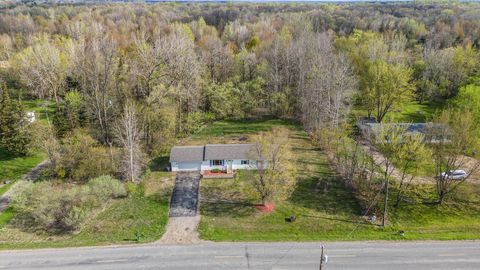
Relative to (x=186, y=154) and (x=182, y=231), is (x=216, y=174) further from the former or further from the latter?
(x=182, y=231)

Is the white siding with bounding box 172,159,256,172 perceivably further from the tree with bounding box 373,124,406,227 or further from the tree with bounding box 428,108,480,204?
the tree with bounding box 428,108,480,204

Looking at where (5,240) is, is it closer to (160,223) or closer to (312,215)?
(160,223)

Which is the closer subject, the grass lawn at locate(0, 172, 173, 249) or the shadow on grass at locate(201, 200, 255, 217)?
the grass lawn at locate(0, 172, 173, 249)

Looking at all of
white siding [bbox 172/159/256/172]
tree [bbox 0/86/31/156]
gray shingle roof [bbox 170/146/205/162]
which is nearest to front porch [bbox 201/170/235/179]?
white siding [bbox 172/159/256/172]

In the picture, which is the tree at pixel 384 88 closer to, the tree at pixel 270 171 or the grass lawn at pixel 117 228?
the tree at pixel 270 171

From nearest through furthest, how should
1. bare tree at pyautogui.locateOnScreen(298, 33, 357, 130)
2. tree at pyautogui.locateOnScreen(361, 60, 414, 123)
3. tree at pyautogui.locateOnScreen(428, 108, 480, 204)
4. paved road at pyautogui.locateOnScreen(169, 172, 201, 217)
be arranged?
tree at pyautogui.locateOnScreen(428, 108, 480, 204) → paved road at pyautogui.locateOnScreen(169, 172, 201, 217) → bare tree at pyautogui.locateOnScreen(298, 33, 357, 130) → tree at pyautogui.locateOnScreen(361, 60, 414, 123)

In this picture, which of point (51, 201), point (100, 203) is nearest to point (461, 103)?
point (100, 203)

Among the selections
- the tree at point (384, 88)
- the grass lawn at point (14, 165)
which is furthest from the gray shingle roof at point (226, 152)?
the tree at point (384, 88)
